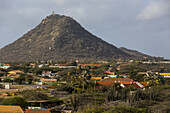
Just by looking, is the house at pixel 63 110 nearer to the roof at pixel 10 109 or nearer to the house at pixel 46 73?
the roof at pixel 10 109

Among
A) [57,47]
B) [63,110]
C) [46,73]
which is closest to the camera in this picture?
[63,110]

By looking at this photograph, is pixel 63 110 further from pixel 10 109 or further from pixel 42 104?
pixel 10 109

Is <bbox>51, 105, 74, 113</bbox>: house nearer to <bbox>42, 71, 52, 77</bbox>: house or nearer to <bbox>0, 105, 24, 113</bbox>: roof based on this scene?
<bbox>0, 105, 24, 113</bbox>: roof

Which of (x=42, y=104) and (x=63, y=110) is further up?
(x=42, y=104)

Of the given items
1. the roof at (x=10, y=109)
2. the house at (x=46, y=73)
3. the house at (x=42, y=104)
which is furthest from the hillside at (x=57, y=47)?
the roof at (x=10, y=109)

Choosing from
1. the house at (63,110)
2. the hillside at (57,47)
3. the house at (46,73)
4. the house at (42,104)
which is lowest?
the house at (63,110)

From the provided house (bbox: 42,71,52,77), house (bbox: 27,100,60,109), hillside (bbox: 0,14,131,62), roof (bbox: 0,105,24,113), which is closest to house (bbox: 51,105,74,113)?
house (bbox: 27,100,60,109)

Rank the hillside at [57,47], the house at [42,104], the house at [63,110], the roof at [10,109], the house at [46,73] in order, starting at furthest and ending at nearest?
1. the hillside at [57,47]
2. the house at [46,73]
3. the house at [42,104]
4. the house at [63,110]
5. the roof at [10,109]

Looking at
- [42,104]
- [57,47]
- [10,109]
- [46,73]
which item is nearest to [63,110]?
[42,104]

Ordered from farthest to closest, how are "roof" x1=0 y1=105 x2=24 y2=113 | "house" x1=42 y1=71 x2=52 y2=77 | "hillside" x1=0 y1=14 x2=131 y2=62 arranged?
"hillside" x1=0 y1=14 x2=131 y2=62
"house" x1=42 y1=71 x2=52 y2=77
"roof" x1=0 y1=105 x2=24 y2=113
